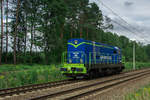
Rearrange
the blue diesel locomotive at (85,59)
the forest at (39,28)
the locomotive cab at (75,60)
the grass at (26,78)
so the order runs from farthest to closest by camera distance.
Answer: the forest at (39,28) → the blue diesel locomotive at (85,59) → the locomotive cab at (75,60) → the grass at (26,78)

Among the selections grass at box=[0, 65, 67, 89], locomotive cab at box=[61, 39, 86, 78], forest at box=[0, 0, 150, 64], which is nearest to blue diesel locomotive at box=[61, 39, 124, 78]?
locomotive cab at box=[61, 39, 86, 78]

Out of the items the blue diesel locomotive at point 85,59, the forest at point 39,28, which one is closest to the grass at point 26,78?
the blue diesel locomotive at point 85,59

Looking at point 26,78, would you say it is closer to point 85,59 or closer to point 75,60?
point 75,60

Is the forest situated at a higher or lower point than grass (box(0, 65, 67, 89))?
higher

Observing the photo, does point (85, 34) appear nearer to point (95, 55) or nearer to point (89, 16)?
point (89, 16)

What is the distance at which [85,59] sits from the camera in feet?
44.7

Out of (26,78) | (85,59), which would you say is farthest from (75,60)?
(26,78)

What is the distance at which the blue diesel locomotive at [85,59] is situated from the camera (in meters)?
13.2

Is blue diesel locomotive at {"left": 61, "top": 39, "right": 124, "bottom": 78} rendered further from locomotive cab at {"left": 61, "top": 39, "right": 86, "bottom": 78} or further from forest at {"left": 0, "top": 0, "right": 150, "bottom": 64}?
forest at {"left": 0, "top": 0, "right": 150, "bottom": 64}

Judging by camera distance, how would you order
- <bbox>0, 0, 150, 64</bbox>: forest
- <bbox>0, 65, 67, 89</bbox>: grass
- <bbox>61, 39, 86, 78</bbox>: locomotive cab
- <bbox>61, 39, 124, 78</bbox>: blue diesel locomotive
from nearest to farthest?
<bbox>0, 65, 67, 89</bbox>: grass → <bbox>61, 39, 86, 78</bbox>: locomotive cab → <bbox>61, 39, 124, 78</bbox>: blue diesel locomotive → <bbox>0, 0, 150, 64</bbox>: forest

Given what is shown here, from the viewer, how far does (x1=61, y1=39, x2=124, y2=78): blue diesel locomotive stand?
1321 centimetres

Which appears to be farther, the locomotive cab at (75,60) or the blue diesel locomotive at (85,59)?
the blue diesel locomotive at (85,59)

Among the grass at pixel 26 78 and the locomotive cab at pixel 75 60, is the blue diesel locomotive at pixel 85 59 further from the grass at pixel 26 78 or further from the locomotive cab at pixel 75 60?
the grass at pixel 26 78

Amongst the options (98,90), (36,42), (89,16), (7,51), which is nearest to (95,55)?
(98,90)
